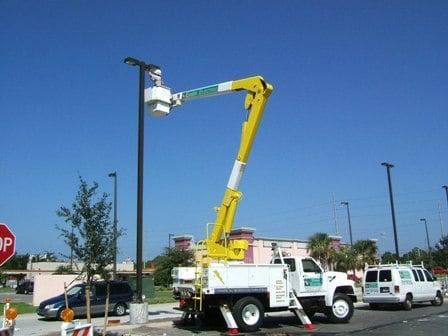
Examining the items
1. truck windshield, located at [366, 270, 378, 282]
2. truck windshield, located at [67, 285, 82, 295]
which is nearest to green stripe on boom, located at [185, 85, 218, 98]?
truck windshield, located at [67, 285, 82, 295]

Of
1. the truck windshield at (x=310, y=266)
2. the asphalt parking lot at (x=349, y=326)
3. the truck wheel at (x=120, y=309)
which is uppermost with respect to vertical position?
the truck windshield at (x=310, y=266)

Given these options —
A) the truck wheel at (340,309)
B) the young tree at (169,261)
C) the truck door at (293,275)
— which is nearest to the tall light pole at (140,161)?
the truck door at (293,275)

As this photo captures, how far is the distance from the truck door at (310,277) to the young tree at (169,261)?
1233 inches

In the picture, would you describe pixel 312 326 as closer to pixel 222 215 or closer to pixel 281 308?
pixel 281 308

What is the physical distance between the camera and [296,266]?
18.5 metres

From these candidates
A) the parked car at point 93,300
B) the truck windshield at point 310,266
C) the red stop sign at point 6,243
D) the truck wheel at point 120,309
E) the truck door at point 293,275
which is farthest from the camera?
the truck wheel at point 120,309

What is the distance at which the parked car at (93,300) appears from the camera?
23.1 meters

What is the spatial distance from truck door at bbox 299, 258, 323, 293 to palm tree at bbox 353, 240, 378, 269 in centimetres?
4256

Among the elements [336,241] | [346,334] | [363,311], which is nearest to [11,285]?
[336,241]

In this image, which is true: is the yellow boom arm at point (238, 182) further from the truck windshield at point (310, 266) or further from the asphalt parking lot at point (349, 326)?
the asphalt parking lot at point (349, 326)

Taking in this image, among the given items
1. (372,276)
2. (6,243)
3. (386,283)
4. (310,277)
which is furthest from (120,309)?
(6,243)

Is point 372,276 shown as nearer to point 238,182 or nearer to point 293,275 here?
point 293,275

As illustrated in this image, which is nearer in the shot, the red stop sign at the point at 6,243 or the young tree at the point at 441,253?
the red stop sign at the point at 6,243

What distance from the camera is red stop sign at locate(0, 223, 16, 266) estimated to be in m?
7.98
